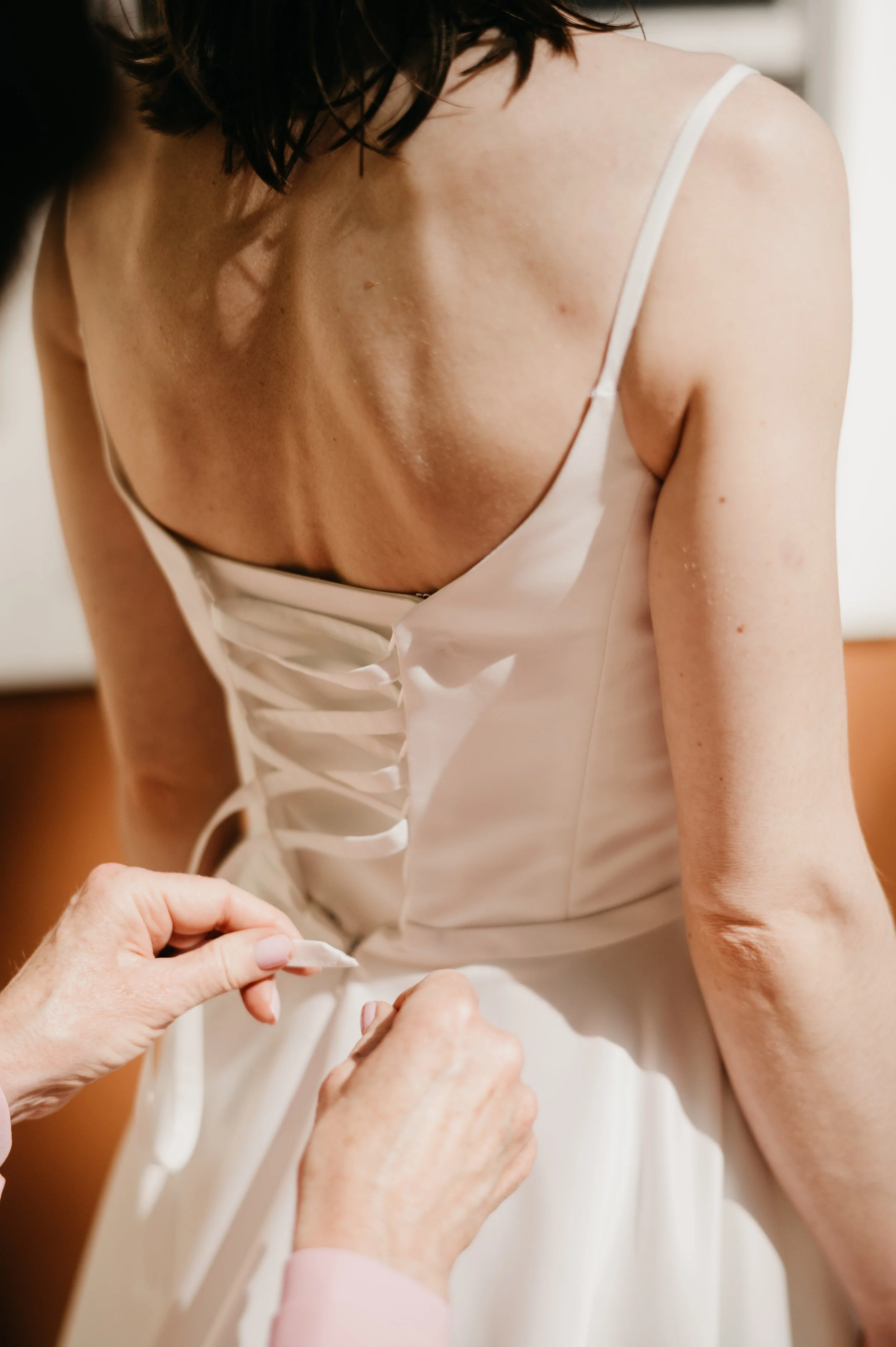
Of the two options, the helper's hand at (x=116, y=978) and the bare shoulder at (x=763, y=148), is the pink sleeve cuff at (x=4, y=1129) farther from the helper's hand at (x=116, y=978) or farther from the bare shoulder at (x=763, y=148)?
the bare shoulder at (x=763, y=148)

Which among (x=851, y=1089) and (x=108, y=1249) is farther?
(x=108, y=1249)

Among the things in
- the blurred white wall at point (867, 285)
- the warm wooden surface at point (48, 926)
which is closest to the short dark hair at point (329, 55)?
the blurred white wall at point (867, 285)

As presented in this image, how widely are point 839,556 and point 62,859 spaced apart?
48.9 inches

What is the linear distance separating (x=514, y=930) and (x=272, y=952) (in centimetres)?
17

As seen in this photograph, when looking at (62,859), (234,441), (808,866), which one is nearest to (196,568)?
(234,441)

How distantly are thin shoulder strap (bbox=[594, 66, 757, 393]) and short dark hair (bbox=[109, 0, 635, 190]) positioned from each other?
76 millimetres

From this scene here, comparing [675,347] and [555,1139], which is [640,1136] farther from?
[675,347]

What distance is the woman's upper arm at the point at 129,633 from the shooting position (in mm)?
656

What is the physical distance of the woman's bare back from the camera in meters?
0.42

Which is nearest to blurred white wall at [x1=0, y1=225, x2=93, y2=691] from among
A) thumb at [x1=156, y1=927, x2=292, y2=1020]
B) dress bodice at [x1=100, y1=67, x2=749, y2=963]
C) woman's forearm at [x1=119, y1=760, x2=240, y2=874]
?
woman's forearm at [x1=119, y1=760, x2=240, y2=874]

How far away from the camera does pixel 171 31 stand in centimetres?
47

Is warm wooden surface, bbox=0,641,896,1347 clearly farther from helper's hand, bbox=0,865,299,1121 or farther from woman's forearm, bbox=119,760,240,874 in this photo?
helper's hand, bbox=0,865,299,1121

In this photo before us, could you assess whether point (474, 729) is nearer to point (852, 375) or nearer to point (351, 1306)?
point (351, 1306)

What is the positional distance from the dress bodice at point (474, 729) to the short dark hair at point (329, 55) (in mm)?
170
